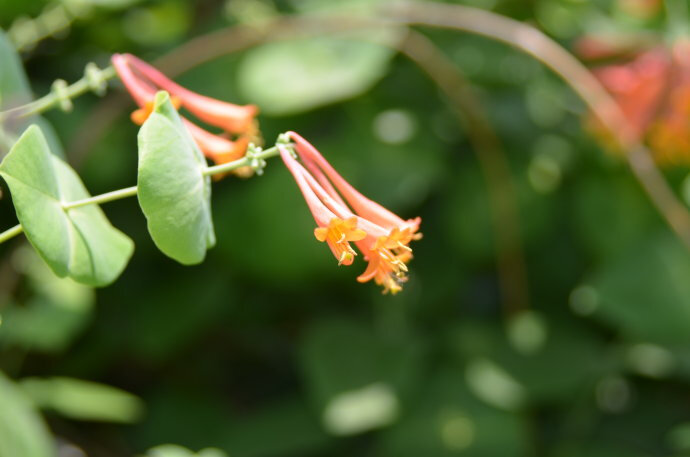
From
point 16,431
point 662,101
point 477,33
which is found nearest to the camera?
point 16,431

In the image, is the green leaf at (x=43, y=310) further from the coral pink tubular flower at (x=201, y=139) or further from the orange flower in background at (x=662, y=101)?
the orange flower in background at (x=662, y=101)

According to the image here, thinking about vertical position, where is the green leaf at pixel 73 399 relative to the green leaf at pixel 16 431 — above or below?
above

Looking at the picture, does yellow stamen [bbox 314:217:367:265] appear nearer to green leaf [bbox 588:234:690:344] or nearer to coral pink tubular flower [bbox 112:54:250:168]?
coral pink tubular flower [bbox 112:54:250:168]

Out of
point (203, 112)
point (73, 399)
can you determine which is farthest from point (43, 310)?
point (203, 112)

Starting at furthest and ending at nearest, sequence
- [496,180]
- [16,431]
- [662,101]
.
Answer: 1. [496,180]
2. [662,101]
3. [16,431]

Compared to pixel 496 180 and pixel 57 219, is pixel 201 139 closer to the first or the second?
pixel 57 219

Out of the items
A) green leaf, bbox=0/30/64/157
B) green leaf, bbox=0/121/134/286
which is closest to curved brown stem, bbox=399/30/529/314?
green leaf, bbox=0/30/64/157

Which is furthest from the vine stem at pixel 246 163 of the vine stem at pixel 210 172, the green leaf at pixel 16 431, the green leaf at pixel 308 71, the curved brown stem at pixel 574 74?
the green leaf at pixel 308 71
